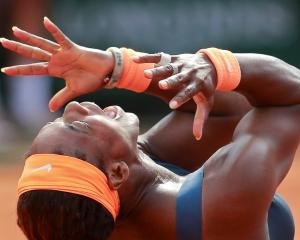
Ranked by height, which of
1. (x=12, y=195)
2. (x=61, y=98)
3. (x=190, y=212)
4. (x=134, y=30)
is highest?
(x=61, y=98)

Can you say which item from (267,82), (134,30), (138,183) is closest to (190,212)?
(138,183)

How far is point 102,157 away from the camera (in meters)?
2.62

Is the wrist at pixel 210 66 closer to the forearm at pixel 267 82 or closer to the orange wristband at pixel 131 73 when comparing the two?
the forearm at pixel 267 82

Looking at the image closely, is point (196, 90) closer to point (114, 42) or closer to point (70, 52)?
point (70, 52)

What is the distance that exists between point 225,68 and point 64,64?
0.51 meters

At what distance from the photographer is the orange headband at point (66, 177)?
2.53 meters

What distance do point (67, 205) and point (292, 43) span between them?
6.73m

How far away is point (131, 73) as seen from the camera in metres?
2.82

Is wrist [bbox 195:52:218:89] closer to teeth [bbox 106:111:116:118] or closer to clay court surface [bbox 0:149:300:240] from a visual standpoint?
teeth [bbox 106:111:116:118]

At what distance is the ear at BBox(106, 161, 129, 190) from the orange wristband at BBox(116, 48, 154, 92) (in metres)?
0.30

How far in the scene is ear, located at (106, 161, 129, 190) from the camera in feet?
8.59

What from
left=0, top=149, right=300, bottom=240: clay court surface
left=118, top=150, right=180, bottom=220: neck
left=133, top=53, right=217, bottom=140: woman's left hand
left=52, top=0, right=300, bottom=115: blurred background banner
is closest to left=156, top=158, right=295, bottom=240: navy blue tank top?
left=118, top=150, right=180, bottom=220: neck

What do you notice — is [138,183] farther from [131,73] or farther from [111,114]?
[131,73]

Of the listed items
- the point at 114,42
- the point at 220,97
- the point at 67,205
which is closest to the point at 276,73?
the point at 220,97
